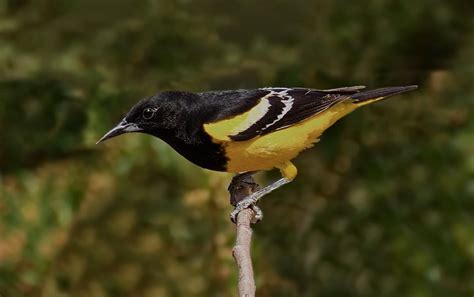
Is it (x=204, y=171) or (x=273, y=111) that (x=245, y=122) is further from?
(x=204, y=171)

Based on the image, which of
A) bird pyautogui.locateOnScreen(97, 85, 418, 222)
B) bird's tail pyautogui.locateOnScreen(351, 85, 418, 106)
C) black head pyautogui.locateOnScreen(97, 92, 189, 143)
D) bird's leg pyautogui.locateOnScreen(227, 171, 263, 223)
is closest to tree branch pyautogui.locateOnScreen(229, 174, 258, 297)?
bird's leg pyautogui.locateOnScreen(227, 171, 263, 223)

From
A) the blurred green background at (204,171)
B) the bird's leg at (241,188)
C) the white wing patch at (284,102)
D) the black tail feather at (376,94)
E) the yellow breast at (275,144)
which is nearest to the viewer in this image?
the black tail feather at (376,94)

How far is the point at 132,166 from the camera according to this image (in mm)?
5922

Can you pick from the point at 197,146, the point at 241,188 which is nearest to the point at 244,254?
the point at 197,146

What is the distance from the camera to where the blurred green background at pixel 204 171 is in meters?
5.84

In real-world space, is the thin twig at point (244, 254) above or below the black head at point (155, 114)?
below

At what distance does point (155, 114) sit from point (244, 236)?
0.47 metres

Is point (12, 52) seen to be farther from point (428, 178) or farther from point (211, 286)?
point (428, 178)

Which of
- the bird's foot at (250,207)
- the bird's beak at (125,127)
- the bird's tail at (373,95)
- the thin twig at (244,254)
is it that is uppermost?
the bird's tail at (373,95)

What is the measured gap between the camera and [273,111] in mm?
3387

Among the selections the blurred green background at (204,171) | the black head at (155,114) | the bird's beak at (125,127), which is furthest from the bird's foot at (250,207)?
the blurred green background at (204,171)

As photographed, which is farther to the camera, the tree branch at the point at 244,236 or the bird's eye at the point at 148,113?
the bird's eye at the point at 148,113

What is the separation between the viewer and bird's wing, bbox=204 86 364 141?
3.23 metres

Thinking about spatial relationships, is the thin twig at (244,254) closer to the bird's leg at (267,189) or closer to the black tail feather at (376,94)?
the bird's leg at (267,189)
